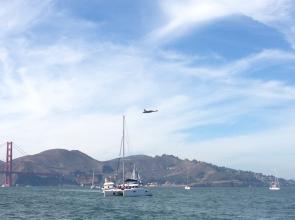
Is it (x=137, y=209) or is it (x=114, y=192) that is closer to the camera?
(x=137, y=209)

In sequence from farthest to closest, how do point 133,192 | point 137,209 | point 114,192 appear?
point 114,192 → point 133,192 → point 137,209

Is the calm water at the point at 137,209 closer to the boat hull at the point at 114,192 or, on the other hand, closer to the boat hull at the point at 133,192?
the boat hull at the point at 133,192

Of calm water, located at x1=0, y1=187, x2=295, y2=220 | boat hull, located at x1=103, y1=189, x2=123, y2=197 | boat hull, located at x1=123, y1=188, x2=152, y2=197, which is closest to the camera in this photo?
calm water, located at x1=0, y1=187, x2=295, y2=220

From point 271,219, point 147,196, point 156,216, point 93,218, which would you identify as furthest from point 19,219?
point 147,196

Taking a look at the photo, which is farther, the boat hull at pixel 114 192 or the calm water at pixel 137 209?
the boat hull at pixel 114 192

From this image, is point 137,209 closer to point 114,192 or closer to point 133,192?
point 133,192

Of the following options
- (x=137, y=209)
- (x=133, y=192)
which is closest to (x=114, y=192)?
(x=133, y=192)

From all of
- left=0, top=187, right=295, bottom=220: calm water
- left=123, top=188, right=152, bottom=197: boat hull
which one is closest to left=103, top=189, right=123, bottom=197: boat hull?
left=123, top=188, right=152, bottom=197: boat hull

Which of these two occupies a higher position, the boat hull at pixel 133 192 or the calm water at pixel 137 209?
the boat hull at pixel 133 192

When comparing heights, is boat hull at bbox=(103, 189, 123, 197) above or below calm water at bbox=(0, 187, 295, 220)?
above

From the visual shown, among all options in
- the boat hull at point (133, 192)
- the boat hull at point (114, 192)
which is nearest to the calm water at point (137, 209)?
the boat hull at point (133, 192)

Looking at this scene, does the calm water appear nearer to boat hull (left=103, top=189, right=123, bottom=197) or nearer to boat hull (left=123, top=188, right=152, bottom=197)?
boat hull (left=123, top=188, right=152, bottom=197)

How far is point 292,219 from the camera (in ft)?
198

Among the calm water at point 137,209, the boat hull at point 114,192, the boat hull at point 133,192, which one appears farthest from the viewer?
the boat hull at point 114,192
